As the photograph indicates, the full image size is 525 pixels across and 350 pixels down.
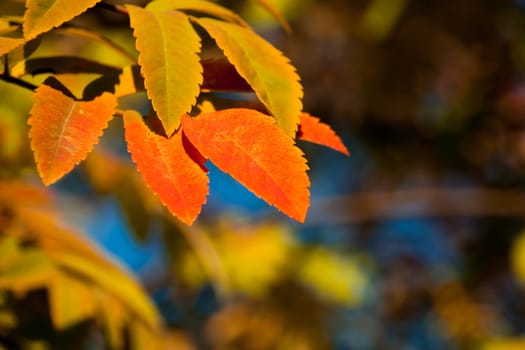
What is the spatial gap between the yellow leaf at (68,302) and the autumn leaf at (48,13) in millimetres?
338

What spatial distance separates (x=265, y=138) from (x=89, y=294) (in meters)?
0.39

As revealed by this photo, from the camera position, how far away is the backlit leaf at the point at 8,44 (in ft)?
1.64

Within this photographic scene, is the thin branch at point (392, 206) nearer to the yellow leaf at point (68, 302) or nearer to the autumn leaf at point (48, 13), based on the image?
the yellow leaf at point (68, 302)

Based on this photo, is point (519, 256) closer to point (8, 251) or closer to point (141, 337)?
point (141, 337)

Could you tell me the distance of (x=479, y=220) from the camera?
100 inches

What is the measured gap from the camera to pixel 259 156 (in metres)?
0.47

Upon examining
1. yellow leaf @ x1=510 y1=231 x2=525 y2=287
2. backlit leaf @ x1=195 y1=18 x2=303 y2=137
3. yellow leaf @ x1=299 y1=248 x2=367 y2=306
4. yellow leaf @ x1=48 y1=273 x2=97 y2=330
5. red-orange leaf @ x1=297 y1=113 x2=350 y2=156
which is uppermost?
backlit leaf @ x1=195 y1=18 x2=303 y2=137

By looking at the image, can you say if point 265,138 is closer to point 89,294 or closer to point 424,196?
point 89,294

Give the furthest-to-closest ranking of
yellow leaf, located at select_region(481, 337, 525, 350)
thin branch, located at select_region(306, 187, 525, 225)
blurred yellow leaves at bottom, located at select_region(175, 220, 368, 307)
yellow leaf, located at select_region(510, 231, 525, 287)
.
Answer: thin branch, located at select_region(306, 187, 525, 225) < blurred yellow leaves at bottom, located at select_region(175, 220, 368, 307) < yellow leaf, located at select_region(510, 231, 525, 287) < yellow leaf, located at select_region(481, 337, 525, 350)

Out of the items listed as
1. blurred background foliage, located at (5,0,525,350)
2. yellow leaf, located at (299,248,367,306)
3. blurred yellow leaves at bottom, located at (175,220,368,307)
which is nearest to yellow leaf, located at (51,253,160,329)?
blurred background foliage, located at (5,0,525,350)

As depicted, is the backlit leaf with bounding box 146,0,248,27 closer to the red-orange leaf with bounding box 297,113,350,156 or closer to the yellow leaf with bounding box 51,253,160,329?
the red-orange leaf with bounding box 297,113,350,156

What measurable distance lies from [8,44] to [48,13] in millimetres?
34

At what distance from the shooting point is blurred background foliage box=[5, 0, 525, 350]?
7.37 ft

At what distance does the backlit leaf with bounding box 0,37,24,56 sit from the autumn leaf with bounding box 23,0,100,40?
0.02 m
